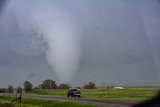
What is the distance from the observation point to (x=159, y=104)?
9.61 m

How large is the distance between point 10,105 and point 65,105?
470 inches

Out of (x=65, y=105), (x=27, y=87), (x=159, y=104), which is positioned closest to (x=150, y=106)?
(x=159, y=104)

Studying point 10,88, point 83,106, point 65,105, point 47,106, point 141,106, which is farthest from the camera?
point 10,88

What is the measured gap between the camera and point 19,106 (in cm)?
5525

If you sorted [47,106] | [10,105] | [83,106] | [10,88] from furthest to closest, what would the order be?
[10,88], [10,105], [47,106], [83,106]

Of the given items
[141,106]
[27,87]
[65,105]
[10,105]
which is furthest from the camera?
[27,87]

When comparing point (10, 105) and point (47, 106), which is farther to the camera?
point (10, 105)

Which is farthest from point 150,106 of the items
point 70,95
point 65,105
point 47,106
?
point 70,95

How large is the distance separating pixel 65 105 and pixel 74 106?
320 centimetres

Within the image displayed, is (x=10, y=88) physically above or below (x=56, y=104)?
above

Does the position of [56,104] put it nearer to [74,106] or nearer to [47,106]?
[47,106]

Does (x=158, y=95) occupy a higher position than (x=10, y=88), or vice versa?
(x=10, y=88)

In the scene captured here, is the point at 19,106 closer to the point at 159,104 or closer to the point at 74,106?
the point at 74,106

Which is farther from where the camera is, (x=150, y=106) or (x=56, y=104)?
(x=56, y=104)
